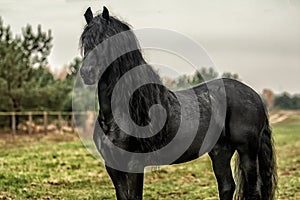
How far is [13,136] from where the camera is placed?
20.0 metres

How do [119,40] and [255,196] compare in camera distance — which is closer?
[119,40]

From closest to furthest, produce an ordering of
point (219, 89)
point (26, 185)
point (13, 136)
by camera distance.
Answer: point (219, 89), point (26, 185), point (13, 136)

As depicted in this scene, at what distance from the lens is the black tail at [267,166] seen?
521 cm

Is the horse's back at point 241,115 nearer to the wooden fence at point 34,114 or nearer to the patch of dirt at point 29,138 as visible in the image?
the patch of dirt at point 29,138

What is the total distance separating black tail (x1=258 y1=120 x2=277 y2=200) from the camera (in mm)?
5211

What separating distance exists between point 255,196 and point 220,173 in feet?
1.59

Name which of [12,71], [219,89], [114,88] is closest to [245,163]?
[219,89]

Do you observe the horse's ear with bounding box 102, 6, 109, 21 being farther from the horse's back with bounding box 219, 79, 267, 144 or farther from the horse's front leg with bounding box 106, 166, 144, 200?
the horse's back with bounding box 219, 79, 267, 144

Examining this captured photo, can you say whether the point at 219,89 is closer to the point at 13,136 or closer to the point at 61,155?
the point at 61,155

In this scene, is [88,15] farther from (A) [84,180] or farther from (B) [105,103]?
(A) [84,180]

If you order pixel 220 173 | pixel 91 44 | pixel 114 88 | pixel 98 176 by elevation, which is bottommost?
pixel 98 176

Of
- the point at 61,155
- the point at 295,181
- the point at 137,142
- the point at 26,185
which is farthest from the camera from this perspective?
the point at 61,155

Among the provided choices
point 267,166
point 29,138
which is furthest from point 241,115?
point 29,138

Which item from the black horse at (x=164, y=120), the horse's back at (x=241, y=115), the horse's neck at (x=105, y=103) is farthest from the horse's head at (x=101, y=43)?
the horse's back at (x=241, y=115)
